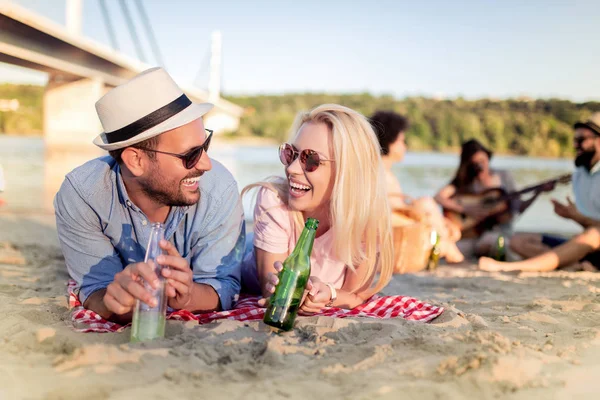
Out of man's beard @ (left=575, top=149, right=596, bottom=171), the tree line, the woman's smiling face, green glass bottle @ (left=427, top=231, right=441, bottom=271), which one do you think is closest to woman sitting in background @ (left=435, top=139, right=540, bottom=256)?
man's beard @ (left=575, top=149, right=596, bottom=171)

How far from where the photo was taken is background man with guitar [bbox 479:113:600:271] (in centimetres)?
450

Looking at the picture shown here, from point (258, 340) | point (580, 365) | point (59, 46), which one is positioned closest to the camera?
point (580, 365)

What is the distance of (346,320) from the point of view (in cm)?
238

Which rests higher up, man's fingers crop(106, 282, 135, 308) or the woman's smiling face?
the woman's smiling face

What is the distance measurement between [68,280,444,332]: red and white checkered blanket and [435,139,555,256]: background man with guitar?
10.2 ft

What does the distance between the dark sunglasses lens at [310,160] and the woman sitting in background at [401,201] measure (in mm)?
1974

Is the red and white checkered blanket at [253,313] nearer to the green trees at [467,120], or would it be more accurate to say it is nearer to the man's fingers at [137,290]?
the man's fingers at [137,290]

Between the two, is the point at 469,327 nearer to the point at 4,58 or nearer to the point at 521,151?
the point at 4,58

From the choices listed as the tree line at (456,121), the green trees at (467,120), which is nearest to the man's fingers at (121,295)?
the green trees at (467,120)

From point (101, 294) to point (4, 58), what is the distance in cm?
1498

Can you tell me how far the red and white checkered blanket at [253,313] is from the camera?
2.36 meters

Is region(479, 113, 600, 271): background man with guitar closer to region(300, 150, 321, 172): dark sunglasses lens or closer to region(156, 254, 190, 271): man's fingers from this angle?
region(300, 150, 321, 172): dark sunglasses lens

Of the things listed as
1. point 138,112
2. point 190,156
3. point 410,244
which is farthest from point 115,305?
point 410,244

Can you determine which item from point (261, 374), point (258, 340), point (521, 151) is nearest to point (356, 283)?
point (258, 340)
